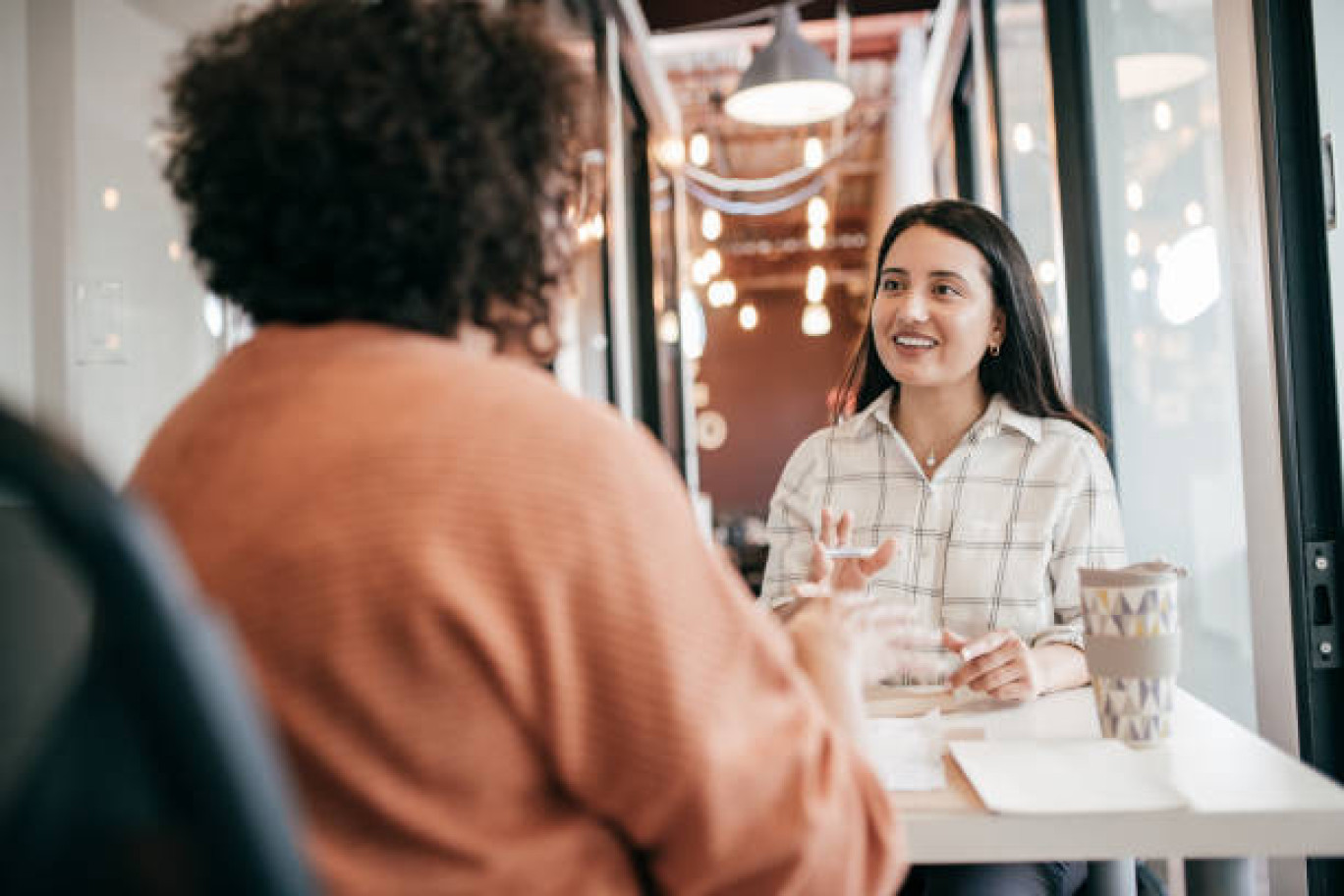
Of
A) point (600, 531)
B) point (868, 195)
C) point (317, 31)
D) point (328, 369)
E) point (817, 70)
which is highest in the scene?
point (868, 195)

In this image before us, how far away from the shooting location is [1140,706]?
4.06ft

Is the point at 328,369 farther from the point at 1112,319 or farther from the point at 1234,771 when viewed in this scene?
the point at 1112,319

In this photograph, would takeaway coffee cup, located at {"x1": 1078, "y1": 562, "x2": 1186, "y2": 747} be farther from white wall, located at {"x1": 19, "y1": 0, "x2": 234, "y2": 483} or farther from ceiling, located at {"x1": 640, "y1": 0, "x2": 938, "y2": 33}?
ceiling, located at {"x1": 640, "y1": 0, "x2": 938, "y2": 33}

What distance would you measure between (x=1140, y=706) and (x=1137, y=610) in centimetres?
12

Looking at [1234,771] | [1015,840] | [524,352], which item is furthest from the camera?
[1234,771]

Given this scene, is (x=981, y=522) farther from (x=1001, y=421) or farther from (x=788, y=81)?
(x=788, y=81)

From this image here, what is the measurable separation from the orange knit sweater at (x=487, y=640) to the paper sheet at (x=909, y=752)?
0.43m

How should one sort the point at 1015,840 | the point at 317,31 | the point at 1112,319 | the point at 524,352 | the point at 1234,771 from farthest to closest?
1. the point at 1112,319
2. the point at 1234,771
3. the point at 1015,840
4. the point at 524,352
5. the point at 317,31

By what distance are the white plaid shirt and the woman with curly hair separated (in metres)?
1.15

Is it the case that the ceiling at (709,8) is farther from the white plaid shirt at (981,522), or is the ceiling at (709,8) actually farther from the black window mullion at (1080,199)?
the white plaid shirt at (981,522)

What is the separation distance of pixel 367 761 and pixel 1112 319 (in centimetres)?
272

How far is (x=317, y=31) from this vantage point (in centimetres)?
78

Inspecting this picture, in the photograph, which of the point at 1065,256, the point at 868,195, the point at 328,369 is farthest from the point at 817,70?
the point at 868,195

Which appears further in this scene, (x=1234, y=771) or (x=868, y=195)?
(x=868, y=195)
